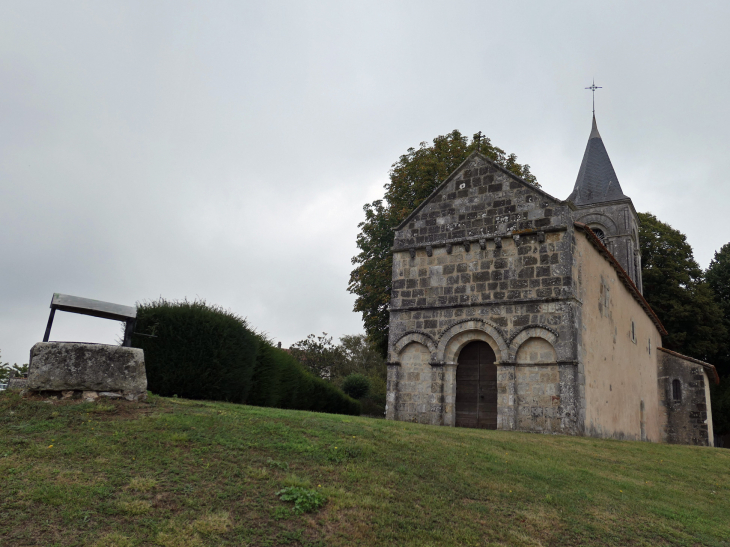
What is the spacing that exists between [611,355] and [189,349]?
45.1 ft

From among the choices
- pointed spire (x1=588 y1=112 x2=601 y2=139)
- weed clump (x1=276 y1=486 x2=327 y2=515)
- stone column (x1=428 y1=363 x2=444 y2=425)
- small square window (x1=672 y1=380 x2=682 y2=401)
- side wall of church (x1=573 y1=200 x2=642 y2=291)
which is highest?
pointed spire (x1=588 y1=112 x2=601 y2=139)

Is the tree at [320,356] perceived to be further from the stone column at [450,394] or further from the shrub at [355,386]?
the stone column at [450,394]

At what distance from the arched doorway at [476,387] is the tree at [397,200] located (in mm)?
7416

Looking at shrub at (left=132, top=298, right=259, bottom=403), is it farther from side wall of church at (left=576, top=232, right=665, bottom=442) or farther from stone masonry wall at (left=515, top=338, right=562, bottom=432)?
side wall of church at (left=576, top=232, right=665, bottom=442)

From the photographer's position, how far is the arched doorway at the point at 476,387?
634 inches

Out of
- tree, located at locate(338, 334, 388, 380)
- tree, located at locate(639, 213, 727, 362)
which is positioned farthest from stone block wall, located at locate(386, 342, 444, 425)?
tree, located at locate(338, 334, 388, 380)

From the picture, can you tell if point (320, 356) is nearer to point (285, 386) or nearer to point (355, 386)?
point (355, 386)

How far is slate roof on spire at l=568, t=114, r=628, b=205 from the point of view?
1329 inches

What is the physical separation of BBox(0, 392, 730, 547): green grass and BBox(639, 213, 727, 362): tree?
2776 centimetres

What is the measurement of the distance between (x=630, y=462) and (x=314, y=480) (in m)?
7.11

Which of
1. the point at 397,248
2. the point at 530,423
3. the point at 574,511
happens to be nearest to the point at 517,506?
the point at 574,511

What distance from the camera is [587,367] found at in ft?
51.4

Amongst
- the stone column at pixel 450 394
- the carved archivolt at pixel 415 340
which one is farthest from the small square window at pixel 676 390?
the carved archivolt at pixel 415 340

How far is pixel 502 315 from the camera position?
16.0 meters
